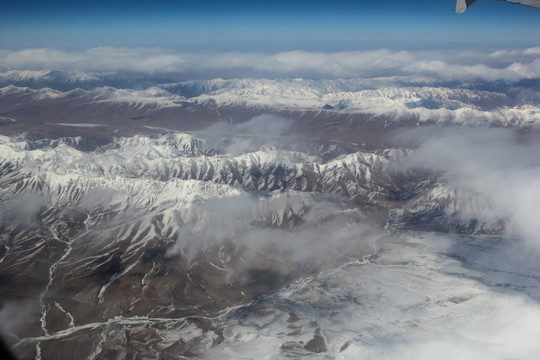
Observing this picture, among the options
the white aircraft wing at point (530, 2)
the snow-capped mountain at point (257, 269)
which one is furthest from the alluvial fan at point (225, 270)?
the white aircraft wing at point (530, 2)

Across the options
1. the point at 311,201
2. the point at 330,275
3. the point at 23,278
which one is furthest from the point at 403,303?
the point at 23,278

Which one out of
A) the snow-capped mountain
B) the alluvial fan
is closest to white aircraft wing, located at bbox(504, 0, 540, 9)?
the snow-capped mountain

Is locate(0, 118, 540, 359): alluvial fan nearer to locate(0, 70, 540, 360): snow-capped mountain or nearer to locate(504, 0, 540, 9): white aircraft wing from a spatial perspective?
locate(0, 70, 540, 360): snow-capped mountain

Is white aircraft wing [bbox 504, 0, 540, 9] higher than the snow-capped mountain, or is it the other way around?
white aircraft wing [bbox 504, 0, 540, 9]

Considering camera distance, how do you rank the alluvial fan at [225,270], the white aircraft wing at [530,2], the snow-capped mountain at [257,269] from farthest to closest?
the alluvial fan at [225,270]
the snow-capped mountain at [257,269]
the white aircraft wing at [530,2]

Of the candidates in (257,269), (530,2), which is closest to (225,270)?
(257,269)

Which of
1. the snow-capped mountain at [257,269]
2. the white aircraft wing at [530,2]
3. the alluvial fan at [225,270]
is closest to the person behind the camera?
the white aircraft wing at [530,2]

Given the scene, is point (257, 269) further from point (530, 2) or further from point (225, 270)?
point (530, 2)

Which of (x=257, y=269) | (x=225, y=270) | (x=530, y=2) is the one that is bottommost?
(x=257, y=269)

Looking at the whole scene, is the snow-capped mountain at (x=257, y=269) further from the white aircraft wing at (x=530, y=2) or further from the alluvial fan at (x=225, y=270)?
the white aircraft wing at (x=530, y=2)

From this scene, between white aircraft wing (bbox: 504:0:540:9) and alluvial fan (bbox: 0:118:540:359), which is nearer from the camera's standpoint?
white aircraft wing (bbox: 504:0:540:9)

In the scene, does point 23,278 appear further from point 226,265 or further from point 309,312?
point 309,312
